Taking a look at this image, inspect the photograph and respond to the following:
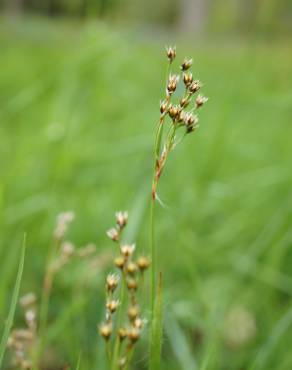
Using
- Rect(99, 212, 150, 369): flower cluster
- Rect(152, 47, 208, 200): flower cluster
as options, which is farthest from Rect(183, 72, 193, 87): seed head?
Rect(99, 212, 150, 369): flower cluster

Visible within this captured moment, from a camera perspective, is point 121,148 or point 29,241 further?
point 121,148

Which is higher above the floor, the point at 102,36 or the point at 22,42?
the point at 22,42

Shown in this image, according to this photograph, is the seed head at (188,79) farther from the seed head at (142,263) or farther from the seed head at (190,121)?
the seed head at (142,263)

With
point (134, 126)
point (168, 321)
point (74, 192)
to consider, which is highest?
point (134, 126)

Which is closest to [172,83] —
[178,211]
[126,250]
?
[126,250]

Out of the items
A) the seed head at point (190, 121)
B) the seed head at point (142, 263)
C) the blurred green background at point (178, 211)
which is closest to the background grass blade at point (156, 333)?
the seed head at point (142, 263)

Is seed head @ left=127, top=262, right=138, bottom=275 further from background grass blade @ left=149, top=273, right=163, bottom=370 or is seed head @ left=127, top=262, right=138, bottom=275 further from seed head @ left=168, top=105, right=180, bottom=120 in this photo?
seed head @ left=168, top=105, right=180, bottom=120

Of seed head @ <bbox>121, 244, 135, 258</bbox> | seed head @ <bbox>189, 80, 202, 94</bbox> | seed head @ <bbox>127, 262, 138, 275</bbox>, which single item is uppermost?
seed head @ <bbox>189, 80, 202, 94</bbox>

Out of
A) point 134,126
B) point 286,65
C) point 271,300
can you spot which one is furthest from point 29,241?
point 134,126

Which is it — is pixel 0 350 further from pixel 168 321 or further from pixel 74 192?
pixel 74 192
